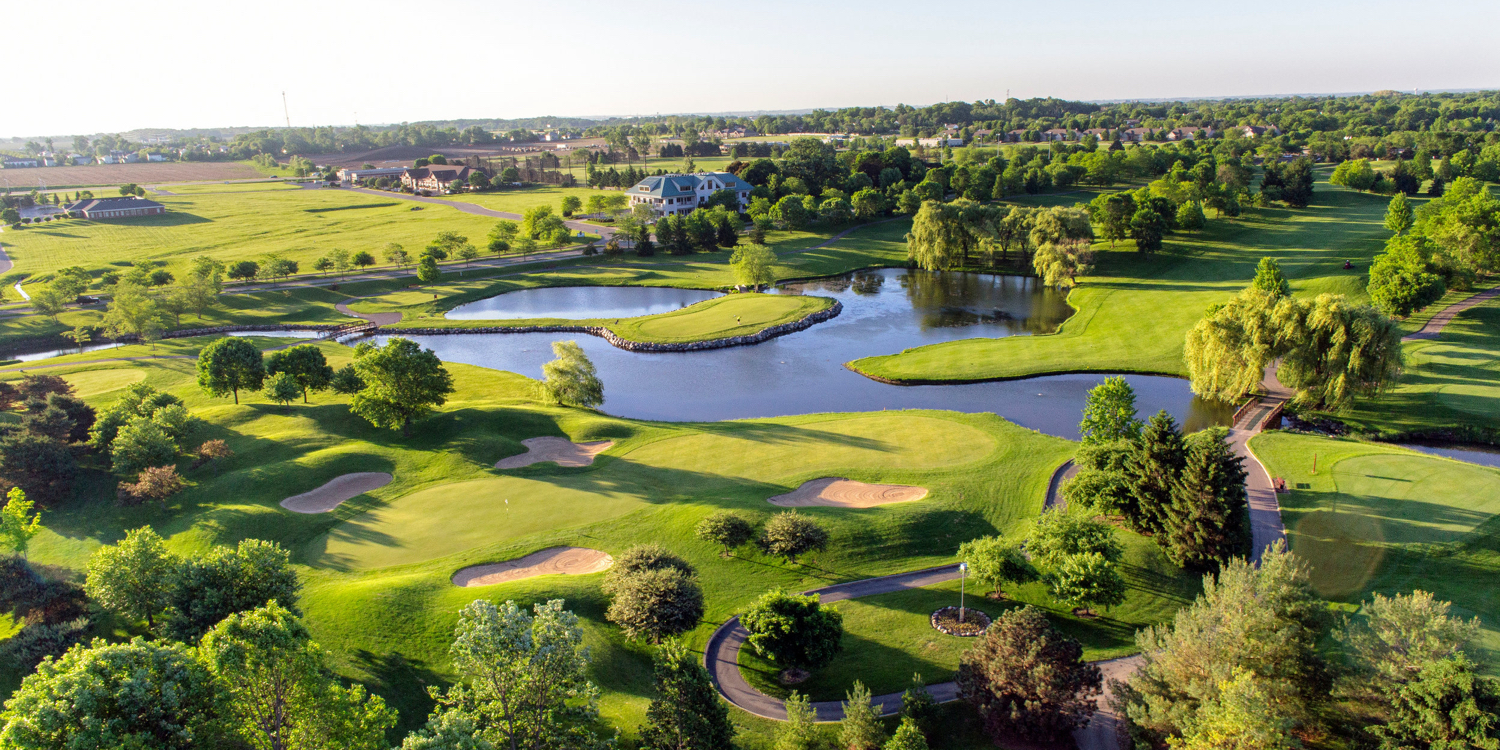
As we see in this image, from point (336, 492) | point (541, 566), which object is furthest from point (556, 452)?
point (541, 566)

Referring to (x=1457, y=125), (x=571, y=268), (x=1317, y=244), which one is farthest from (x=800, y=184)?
(x=1457, y=125)

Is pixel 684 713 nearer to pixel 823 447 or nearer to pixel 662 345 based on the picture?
pixel 823 447

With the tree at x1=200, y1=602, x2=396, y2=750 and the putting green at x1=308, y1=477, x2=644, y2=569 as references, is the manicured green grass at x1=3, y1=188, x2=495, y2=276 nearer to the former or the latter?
the putting green at x1=308, y1=477, x2=644, y2=569

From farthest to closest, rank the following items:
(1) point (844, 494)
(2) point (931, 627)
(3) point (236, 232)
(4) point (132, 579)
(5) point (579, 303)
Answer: (3) point (236, 232), (5) point (579, 303), (1) point (844, 494), (2) point (931, 627), (4) point (132, 579)

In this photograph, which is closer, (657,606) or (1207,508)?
(657,606)

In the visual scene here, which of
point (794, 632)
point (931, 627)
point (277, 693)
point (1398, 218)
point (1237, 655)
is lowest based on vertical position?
point (931, 627)

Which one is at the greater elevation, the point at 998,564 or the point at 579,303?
the point at 579,303

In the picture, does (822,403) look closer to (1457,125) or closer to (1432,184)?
(1432,184)
